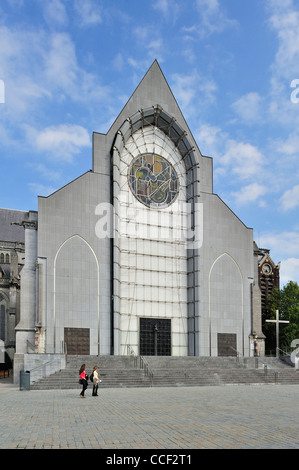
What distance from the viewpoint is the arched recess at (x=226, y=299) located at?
41.9m

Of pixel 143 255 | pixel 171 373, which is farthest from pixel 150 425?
pixel 143 255

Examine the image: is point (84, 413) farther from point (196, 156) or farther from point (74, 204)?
point (196, 156)

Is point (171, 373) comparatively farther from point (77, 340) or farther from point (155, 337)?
point (155, 337)

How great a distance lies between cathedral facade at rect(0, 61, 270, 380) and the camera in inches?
1451

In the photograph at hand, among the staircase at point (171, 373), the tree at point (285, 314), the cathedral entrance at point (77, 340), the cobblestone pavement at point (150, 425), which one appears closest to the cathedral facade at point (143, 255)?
the cathedral entrance at point (77, 340)

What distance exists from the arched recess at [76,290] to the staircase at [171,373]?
430cm

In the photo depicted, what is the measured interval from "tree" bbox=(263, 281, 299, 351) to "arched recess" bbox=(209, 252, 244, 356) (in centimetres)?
2044

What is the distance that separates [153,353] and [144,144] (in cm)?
1863

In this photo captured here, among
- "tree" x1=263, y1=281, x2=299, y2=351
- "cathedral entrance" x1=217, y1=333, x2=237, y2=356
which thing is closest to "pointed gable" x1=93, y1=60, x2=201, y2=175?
"cathedral entrance" x1=217, y1=333, x2=237, y2=356

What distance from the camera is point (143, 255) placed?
4219cm

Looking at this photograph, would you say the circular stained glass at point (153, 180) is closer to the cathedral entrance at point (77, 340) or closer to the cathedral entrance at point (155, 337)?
the cathedral entrance at point (155, 337)

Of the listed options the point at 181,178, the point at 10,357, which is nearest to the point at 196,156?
the point at 181,178

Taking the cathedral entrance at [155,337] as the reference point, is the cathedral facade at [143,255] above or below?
above

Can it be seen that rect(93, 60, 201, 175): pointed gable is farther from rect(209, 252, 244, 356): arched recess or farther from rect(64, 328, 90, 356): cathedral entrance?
rect(64, 328, 90, 356): cathedral entrance
